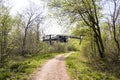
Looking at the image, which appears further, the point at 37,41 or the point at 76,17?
the point at 37,41

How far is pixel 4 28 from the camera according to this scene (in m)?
33.1

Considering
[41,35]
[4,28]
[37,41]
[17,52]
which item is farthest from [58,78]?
[41,35]

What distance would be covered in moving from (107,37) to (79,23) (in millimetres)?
8989

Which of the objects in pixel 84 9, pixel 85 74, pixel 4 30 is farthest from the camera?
pixel 4 30

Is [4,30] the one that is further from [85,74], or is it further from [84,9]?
[85,74]

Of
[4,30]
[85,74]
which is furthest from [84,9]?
[85,74]

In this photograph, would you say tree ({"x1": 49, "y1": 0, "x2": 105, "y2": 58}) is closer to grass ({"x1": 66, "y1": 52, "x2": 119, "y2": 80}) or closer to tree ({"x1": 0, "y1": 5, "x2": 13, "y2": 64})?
tree ({"x1": 0, "y1": 5, "x2": 13, "y2": 64})

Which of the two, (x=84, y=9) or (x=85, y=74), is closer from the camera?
(x=85, y=74)

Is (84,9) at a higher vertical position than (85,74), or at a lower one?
higher

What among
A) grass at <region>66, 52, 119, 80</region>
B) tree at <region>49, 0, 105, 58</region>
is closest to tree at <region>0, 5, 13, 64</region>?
tree at <region>49, 0, 105, 58</region>

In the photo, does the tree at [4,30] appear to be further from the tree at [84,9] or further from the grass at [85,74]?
the grass at [85,74]

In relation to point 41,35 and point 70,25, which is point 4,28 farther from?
point 41,35

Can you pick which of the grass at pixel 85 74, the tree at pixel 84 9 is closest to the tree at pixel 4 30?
the tree at pixel 84 9

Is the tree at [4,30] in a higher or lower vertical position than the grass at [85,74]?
higher
